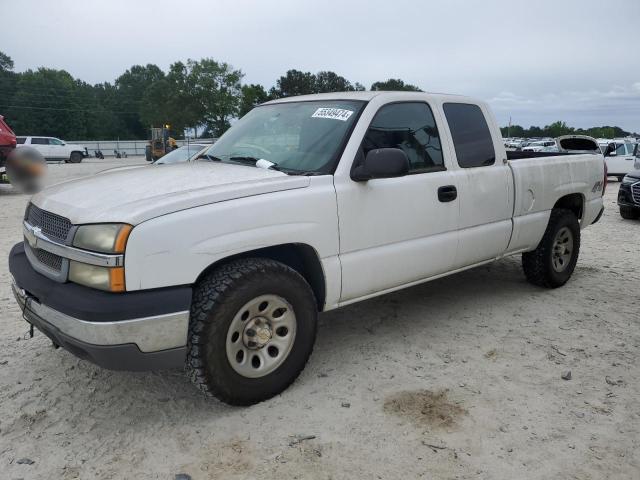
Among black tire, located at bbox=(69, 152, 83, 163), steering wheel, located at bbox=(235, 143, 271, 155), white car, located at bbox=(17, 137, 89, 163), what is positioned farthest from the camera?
black tire, located at bbox=(69, 152, 83, 163)

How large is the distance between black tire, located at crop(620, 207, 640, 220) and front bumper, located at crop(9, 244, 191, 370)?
10466 mm

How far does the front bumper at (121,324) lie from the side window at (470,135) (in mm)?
2581

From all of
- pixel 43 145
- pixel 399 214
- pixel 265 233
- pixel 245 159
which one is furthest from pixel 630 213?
pixel 43 145

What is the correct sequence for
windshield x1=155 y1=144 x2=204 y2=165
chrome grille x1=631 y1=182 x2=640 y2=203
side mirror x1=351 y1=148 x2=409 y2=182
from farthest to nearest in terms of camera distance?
windshield x1=155 y1=144 x2=204 y2=165
chrome grille x1=631 y1=182 x2=640 y2=203
side mirror x1=351 y1=148 x2=409 y2=182

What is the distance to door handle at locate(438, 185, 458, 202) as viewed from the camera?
398 centimetres

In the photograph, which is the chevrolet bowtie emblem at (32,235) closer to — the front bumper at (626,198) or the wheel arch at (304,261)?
the wheel arch at (304,261)

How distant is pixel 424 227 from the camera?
390cm

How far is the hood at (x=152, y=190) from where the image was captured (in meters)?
2.72

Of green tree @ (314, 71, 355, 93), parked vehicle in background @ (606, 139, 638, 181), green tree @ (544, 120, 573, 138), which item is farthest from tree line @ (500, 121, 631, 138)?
parked vehicle in background @ (606, 139, 638, 181)

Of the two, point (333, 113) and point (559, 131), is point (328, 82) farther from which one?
point (333, 113)

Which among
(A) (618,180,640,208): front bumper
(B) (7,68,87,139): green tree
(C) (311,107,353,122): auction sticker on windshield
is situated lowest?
(A) (618,180,640,208): front bumper

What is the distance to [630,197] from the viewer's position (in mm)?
10516

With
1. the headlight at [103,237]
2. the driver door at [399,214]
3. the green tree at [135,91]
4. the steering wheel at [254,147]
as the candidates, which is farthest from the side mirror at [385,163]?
the green tree at [135,91]

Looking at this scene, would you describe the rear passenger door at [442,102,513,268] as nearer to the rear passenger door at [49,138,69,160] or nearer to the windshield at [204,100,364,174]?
the windshield at [204,100,364,174]
